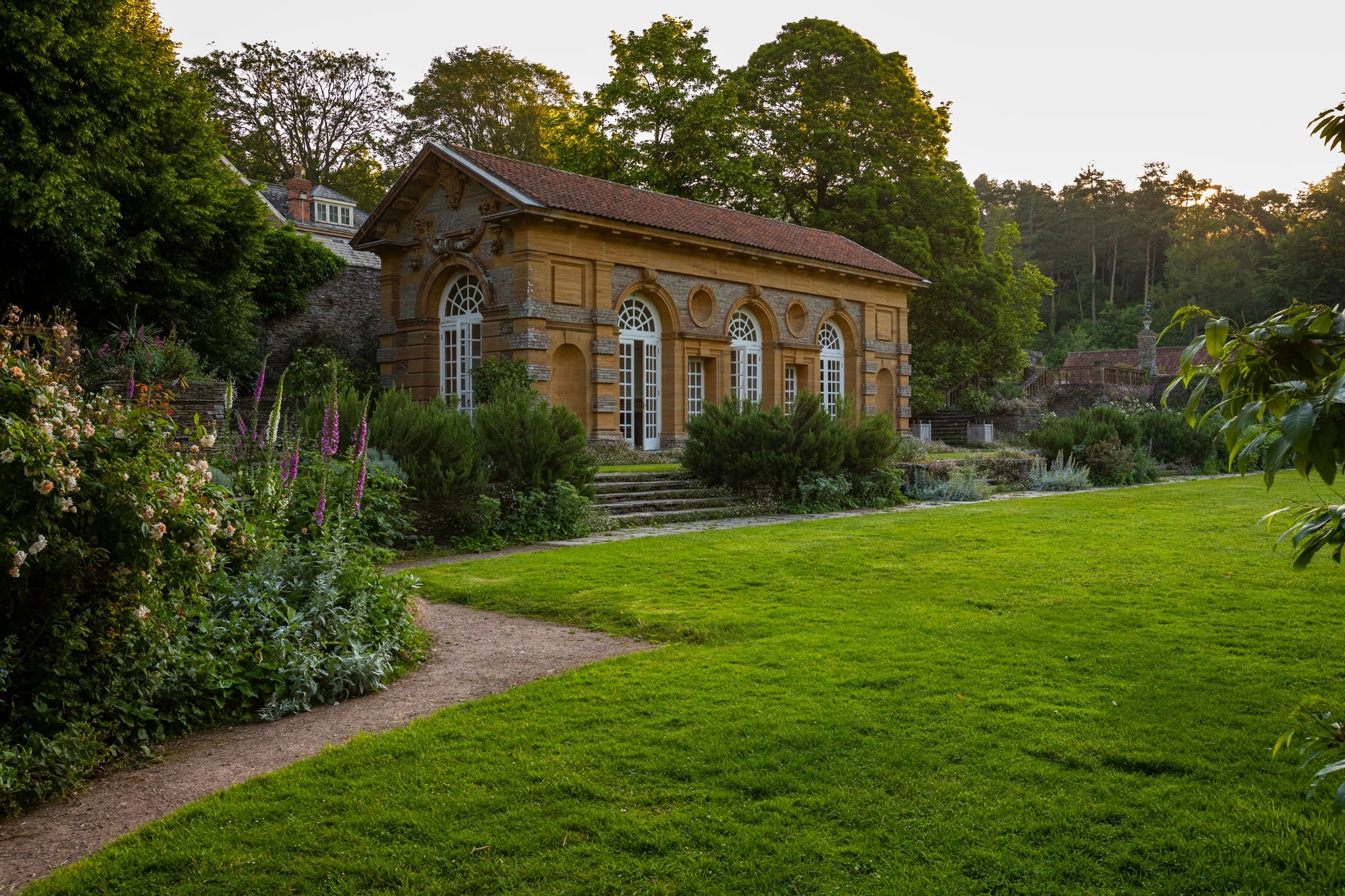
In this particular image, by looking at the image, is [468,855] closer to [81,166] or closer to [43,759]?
[43,759]

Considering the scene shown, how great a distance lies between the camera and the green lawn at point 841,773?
10.6 ft

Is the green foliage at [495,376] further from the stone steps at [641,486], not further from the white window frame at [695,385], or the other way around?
the white window frame at [695,385]

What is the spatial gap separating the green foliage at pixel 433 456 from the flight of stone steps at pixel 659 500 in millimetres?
2604

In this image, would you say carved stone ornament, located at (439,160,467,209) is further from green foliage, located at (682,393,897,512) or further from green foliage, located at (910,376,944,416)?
green foliage, located at (910,376,944,416)

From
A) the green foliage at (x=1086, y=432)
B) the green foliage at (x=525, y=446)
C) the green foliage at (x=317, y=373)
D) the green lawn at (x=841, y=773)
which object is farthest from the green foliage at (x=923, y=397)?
the green lawn at (x=841, y=773)

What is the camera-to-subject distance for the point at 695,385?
23.8 meters

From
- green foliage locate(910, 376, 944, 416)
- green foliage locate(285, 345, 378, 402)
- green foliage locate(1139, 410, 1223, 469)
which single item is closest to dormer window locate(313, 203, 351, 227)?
green foliage locate(285, 345, 378, 402)

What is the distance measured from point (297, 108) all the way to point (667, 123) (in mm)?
17481

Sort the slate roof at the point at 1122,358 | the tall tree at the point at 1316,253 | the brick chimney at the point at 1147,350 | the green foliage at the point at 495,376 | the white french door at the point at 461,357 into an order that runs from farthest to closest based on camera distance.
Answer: the slate roof at the point at 1122,358, the tall tree at the point at 1316,253, the brick chimney at the point at 1147,350, the white french door at the point at 461,357, the green foliage at the point at 495,376

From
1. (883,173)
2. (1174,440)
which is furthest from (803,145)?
(1174,440)

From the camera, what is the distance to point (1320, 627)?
6406 millimetres

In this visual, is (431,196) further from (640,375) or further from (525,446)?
(525,446)

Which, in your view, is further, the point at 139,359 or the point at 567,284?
the point at 567,284

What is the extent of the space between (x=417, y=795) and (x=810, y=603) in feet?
13.6
